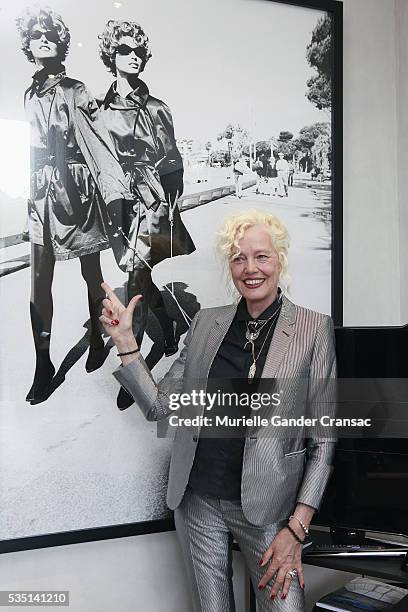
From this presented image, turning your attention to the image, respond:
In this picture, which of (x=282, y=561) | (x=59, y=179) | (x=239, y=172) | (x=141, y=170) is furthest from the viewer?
(x=239, y=172)

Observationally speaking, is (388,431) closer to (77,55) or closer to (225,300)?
(225,300)

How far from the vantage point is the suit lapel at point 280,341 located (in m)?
1.94

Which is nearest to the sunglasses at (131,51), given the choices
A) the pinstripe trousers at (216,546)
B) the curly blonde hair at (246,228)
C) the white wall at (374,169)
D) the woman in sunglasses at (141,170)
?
the woman in sunglasses at (141,170)

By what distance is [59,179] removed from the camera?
218cm

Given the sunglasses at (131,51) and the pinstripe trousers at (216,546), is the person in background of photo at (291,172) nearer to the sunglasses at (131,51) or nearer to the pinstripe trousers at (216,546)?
the sunglasses at (131,51)

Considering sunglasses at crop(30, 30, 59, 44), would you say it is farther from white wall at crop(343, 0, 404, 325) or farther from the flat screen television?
the flat screen television

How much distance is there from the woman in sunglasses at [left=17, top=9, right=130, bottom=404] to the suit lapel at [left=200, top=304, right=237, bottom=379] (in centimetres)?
37

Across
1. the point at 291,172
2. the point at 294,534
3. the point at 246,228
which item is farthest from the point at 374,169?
the point at 294,534

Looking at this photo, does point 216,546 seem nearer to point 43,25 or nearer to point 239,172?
point 239,172

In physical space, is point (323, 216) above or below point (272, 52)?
below

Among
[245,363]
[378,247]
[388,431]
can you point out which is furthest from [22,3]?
[388,431]

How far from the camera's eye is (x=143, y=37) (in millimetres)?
2299

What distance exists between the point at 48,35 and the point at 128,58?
26cm

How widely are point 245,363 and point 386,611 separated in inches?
32.7
